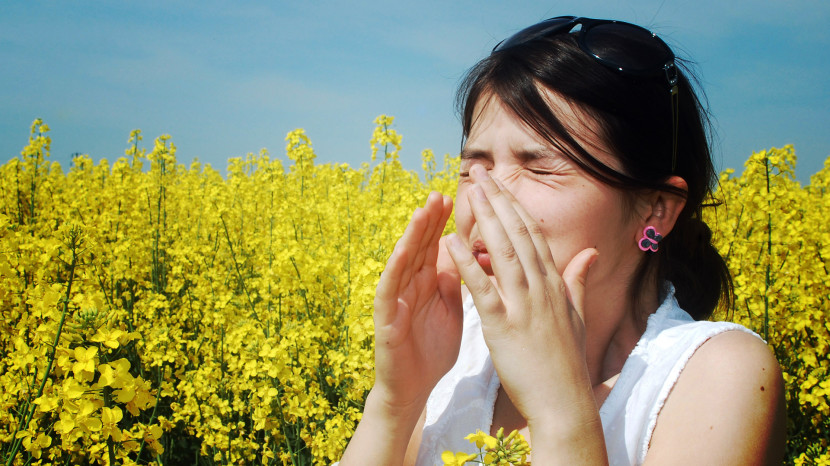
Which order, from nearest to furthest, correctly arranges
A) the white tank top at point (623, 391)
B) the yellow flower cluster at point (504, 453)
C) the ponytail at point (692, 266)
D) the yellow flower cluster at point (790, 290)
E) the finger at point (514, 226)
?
the yellow flower cluster at point (504, 453), the finger at point (514, 226), the white tank top at point (623, 391), the ponytail at point (692, 266), the yellow flower cluster at point (790, 290)

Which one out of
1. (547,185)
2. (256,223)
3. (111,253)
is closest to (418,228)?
(547,185)

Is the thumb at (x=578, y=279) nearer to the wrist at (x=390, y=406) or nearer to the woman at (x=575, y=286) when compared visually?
the woman at (x=575, y=286)

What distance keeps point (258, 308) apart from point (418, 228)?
2.60m

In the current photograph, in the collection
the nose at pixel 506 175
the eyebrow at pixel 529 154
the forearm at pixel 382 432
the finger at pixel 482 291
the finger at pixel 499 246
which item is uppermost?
the eyebrow at pixel 529 154

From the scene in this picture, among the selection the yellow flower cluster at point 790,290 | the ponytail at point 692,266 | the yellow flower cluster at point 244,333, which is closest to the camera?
the ponytail at point 692,266

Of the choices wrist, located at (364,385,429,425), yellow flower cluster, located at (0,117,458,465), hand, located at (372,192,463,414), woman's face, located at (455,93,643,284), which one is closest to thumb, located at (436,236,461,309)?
hand, located at (372,192,463,414)

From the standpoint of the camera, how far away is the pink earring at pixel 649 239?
117 cm

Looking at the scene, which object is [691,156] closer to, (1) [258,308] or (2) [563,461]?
(2) [563,461]

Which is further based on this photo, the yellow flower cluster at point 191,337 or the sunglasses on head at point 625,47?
the yellow flower cluster at point 191,337

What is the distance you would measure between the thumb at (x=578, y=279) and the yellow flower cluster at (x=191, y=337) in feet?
2.81

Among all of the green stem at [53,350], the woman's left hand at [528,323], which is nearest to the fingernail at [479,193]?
the woman's left hand at [528,323]

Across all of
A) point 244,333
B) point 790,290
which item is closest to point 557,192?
point 244,333

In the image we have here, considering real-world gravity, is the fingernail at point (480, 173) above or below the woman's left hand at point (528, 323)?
above

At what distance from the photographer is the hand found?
1.03 meters
